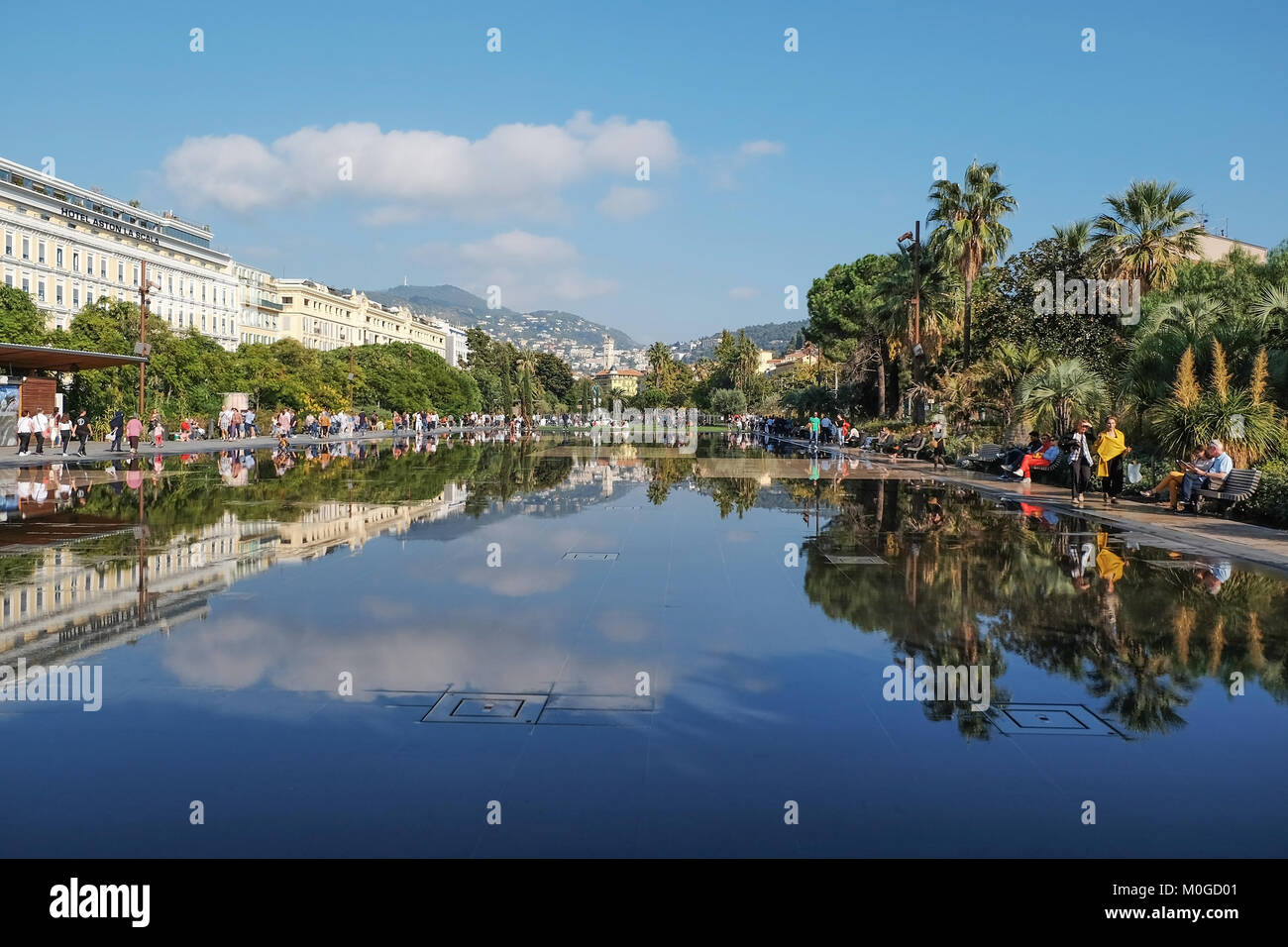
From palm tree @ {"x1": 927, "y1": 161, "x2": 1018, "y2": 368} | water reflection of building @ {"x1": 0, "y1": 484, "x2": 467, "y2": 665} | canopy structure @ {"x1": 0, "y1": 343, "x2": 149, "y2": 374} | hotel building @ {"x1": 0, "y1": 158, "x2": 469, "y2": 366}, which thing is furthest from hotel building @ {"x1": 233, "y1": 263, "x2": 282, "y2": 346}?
water reflection of building @ {"x1": 0, "y1": 484, "x2": 467, "y2": 665}

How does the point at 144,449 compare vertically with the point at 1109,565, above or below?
above

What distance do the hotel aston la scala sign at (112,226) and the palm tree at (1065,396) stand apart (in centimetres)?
8245

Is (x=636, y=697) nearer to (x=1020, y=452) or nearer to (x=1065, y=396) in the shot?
(x=1020, y=452)

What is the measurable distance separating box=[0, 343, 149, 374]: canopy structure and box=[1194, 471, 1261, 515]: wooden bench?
1267 inches

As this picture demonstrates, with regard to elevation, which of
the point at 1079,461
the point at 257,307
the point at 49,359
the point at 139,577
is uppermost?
the point at 257,307

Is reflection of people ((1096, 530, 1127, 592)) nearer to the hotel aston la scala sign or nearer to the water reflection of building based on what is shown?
the water reflection of building

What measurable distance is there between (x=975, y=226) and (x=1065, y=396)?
15.0m

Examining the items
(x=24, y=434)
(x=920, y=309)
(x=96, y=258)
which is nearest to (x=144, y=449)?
(x=24, y=434)

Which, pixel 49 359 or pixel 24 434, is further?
pixel 49 359

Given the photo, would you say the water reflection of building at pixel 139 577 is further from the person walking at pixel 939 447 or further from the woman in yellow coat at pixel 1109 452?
the person walking at pixel 939 447

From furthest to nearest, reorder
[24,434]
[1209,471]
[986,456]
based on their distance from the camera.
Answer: [24,434]
[986,456]
[1209,471]

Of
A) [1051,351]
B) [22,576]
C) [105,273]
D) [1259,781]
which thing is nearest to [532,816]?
[1259,781]
